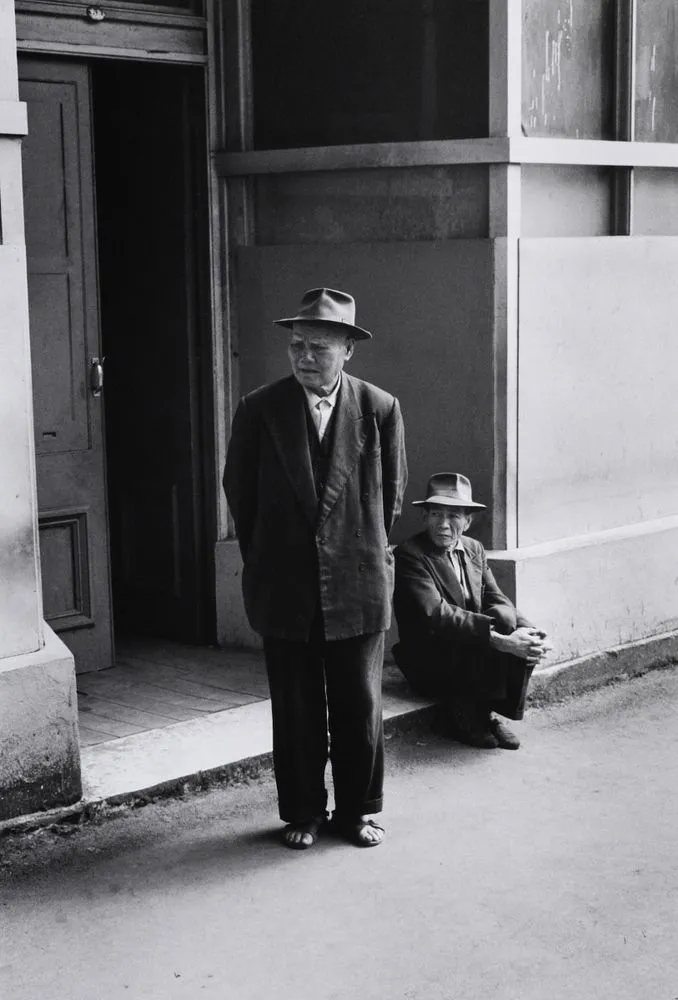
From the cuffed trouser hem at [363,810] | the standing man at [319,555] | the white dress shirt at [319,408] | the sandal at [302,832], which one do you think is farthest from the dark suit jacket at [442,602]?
the white dress shirt at [319,408]

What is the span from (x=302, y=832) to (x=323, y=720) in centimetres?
41

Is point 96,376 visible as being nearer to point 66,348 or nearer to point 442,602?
point 66,348

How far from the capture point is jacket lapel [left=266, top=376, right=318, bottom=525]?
5.12 meters

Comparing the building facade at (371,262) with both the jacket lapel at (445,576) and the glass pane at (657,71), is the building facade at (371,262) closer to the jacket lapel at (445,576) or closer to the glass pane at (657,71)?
the glass pane at (657,71)

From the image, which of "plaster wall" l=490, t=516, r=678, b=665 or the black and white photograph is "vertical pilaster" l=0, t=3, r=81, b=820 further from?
"plaster wall" l=490, t=516, r=678, b=665

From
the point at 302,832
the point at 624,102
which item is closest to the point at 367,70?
the point at 624,102

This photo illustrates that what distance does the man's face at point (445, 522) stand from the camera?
6.34 m

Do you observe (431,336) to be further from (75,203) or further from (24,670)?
(24,670)

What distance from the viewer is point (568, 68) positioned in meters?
7.12

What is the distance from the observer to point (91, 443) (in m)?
7.05

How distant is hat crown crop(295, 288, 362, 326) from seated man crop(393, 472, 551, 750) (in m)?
1.36

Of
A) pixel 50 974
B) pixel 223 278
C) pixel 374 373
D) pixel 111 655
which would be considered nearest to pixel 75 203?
pixel 223 278

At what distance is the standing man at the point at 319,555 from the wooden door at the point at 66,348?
6.18 ft

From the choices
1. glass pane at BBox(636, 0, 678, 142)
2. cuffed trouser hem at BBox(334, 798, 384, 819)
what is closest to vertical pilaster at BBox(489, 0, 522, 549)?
glass pane at BBox(636, 0, 678, 142)
